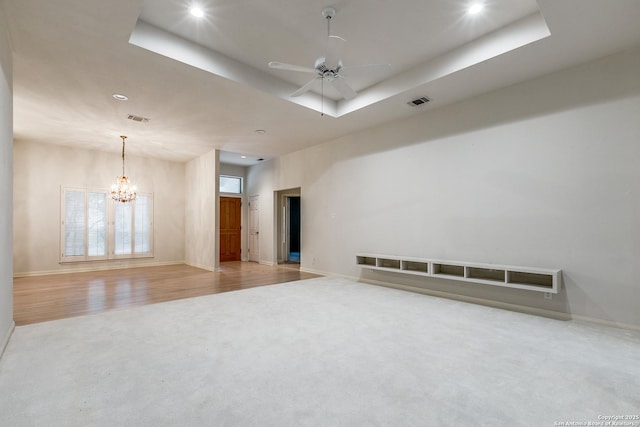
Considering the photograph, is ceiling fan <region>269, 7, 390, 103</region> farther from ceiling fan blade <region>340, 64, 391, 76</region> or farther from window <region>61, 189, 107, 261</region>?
window <region>61, 189, 107, 261</region>

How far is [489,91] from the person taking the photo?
4.41m

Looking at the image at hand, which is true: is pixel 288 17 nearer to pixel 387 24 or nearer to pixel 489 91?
pixel 387 24

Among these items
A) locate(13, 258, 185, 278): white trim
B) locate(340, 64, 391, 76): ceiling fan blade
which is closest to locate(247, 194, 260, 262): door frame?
locate(13, 258, 185, 278): white trim

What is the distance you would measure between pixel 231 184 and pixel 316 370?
8.64 m

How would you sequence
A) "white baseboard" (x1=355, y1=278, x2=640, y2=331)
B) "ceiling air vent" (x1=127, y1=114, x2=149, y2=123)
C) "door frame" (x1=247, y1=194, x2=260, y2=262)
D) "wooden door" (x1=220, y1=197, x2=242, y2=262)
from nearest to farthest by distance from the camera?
"white baseboard" (x1=355, y1=278, x2=640, y2=331)
"ceiling air vent" (x1=127, y1=114, x2=149, y2=123)
"door frame" (x1=247, y1=194, x2=260, y2=262)
"wooden door" (x1=220, y1=197, x2=242, y2=262)

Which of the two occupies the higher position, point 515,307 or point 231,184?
point 231,184

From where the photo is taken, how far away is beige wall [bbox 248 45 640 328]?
3.43 metres

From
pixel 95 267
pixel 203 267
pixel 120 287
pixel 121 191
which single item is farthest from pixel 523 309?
pixel 95 267

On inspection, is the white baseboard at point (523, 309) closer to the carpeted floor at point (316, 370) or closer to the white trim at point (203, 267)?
the carpeted floor at point (316, 370)

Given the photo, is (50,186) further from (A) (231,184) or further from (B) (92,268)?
(A) (231,184)

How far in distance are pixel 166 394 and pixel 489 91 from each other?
17.1ft

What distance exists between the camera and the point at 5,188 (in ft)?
9.26

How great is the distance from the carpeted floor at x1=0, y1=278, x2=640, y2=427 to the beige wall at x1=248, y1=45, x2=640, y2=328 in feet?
2.53

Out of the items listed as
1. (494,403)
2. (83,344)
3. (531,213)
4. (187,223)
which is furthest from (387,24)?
(187,223)
